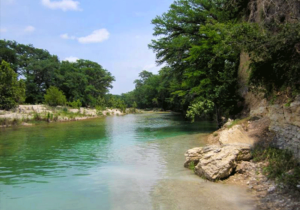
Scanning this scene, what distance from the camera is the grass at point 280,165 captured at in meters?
5.81

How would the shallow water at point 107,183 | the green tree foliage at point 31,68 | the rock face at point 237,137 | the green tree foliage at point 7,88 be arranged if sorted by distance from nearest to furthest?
the shallow water at point 107,183
the rock face at point 237,137
the green tree foliage at point 7,88
the green tree foliage at point 31,68

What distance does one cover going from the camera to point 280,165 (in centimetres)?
672

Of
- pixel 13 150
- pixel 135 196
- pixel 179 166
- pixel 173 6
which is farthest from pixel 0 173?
pixel 173 6

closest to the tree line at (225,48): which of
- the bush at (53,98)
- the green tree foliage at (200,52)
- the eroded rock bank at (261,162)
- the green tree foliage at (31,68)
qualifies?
the green tree foliage at (200,52)

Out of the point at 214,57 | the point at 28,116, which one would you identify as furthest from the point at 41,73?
the point at 214,57

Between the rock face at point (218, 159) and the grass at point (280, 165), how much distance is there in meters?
0.47

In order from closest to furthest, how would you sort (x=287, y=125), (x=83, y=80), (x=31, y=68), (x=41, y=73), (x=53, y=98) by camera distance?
(x=287, y=125), (x=53, y=98), (x=31, y=68), (x=41, y=73), (x=83, y=80)

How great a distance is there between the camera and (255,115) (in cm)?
1209

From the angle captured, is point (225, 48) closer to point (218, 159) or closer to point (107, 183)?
point (218, 159)

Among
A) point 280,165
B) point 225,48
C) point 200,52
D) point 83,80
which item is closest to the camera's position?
point 280,165

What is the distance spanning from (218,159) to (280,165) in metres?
1.75

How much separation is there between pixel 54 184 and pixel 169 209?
4100mm

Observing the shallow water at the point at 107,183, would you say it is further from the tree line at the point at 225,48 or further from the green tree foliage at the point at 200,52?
the green tree foliage at the point at 200,52

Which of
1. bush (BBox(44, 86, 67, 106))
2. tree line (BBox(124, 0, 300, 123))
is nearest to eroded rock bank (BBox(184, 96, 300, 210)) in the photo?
tree line (BBox(124, 0, 300, 123))
